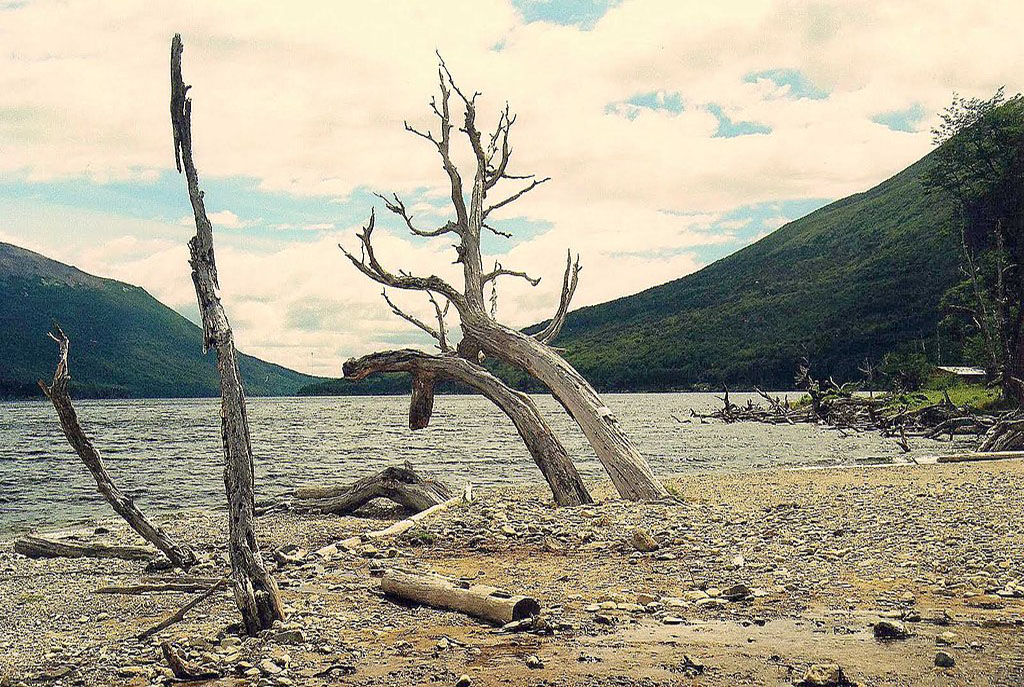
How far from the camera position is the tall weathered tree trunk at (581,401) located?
54.0 feet

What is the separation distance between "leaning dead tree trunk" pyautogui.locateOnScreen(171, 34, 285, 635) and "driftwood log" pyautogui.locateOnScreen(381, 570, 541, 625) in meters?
1.37

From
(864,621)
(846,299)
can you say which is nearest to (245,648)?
(864,621)

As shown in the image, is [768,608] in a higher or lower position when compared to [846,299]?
lower

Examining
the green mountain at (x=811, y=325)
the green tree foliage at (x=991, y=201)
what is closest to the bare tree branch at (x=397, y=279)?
the green tree foliage at (x=991, y=201)

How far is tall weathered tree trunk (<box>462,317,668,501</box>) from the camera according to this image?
Answer: 16.5 meters

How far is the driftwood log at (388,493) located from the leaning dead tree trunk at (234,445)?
8663 millimetres

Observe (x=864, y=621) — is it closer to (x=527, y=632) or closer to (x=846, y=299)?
(x=527, y=632)

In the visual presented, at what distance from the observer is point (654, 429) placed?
5722cm

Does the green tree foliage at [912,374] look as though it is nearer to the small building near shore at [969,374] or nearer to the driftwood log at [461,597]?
the small building near shore at [969,374]

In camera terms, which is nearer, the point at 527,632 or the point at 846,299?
the point at 527,632

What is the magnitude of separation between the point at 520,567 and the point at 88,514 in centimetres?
1486

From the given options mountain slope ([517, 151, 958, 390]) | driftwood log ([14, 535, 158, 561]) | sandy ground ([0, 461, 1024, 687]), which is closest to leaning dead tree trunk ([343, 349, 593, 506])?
sandy ground ([0, 461, 1024, 687])

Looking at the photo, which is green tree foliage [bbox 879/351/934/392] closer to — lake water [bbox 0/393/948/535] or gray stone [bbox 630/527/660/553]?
lake water [bbox 0/393/948/535]

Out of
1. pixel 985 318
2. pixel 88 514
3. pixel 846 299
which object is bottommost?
pixel 88 514
